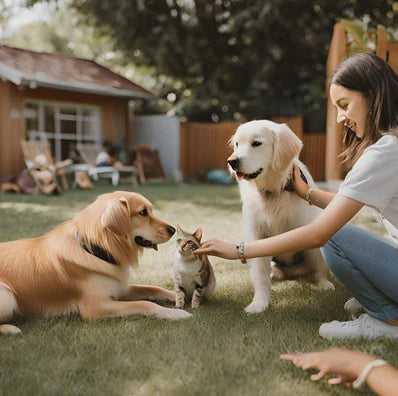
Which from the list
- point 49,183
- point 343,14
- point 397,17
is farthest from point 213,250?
point 397,17

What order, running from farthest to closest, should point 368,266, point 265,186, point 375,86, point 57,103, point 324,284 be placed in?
point 57,103 → point 324,284 → point 265,186 → point 368,266 → point 375,86

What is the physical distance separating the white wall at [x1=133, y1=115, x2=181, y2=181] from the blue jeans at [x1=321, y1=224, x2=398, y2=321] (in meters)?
13.7

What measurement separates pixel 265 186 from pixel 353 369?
1643 mm

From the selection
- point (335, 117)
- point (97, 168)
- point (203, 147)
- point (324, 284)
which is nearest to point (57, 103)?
point (97, 168)

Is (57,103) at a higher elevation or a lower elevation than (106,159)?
higher

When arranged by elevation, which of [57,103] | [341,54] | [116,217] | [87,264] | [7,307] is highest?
[341,54]

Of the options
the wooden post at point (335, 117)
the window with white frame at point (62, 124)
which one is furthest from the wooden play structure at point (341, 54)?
the window with white frame at point (62, 124)

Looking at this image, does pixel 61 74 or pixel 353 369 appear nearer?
pixel 353 369

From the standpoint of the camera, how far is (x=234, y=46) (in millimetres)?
17391

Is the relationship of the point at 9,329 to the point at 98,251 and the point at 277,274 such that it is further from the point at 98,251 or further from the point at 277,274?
the point at 277,274

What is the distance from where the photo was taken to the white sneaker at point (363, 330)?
97.2 inches

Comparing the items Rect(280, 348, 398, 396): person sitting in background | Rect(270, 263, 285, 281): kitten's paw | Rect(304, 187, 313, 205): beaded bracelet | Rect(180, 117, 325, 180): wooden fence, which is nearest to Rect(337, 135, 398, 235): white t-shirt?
Rect(280, 348, 398, 396): person sitting in background

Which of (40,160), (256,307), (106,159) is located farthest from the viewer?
(106,159)

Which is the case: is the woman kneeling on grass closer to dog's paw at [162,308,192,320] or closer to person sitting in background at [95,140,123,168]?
dog's paw at [162,308,192,320]
